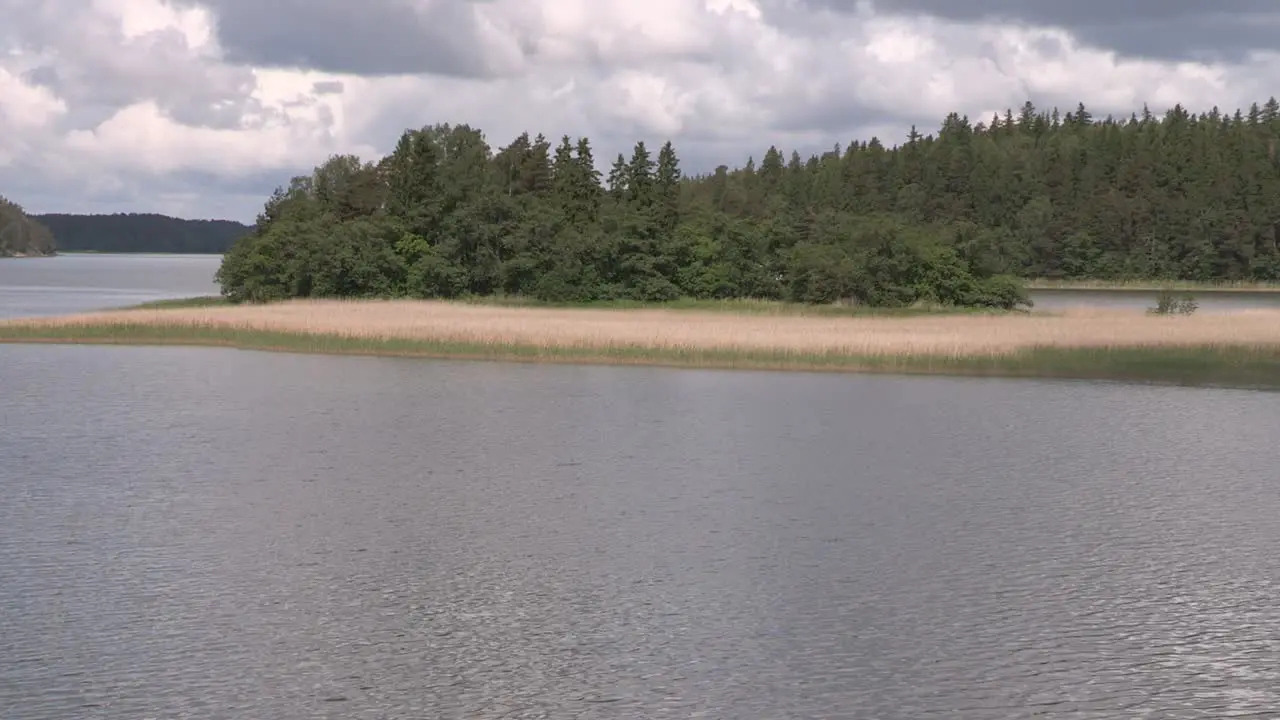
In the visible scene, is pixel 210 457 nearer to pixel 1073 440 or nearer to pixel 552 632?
pixel 552 632

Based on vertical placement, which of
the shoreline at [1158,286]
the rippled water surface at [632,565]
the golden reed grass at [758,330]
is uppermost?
the shoreline at [1158,286]

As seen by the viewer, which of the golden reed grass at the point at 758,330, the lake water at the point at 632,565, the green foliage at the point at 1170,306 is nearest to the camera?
the lake water at the point at 632,565

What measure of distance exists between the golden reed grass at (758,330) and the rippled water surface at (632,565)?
18.7 metres

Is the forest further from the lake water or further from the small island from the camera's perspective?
the lake water

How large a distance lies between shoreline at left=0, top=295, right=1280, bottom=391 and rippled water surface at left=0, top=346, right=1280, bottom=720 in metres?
15.3

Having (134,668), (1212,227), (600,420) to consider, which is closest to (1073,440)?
(600,420)

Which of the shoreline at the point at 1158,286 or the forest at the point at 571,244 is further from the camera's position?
the shoreline at the point at 1158,286

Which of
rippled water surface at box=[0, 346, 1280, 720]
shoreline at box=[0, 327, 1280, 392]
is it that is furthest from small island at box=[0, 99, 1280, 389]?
rippled water surface at box=[0, 346, 1280, 720]

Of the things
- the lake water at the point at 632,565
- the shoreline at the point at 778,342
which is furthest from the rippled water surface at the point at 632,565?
the shoreline at the point at 778,342

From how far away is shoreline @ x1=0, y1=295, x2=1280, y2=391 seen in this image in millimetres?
52188

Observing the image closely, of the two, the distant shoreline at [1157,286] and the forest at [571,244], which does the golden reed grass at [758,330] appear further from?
the distant shoreline at [1157,286]

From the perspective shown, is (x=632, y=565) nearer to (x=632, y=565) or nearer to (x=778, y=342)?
(x=632, y=565)

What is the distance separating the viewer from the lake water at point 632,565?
538 inches

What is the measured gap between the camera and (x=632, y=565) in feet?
62.2
